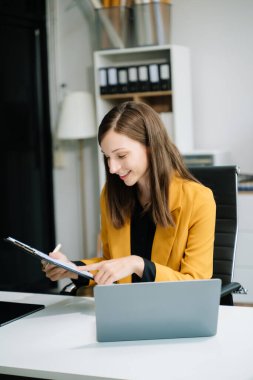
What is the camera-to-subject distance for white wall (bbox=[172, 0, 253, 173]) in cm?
407

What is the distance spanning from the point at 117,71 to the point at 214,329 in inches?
115

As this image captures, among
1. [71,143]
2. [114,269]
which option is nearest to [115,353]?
[114,269]

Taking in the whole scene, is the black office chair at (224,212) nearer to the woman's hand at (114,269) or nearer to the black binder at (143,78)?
the woman's hand at (114,269)

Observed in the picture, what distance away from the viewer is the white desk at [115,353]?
4.06 feet

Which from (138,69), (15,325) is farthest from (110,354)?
(138,69)

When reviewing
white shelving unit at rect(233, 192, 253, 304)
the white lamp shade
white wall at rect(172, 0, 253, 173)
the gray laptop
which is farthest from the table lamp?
the gray laptop

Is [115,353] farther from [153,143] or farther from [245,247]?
[245,247]

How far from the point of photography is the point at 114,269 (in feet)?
5.24

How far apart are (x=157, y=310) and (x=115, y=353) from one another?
5.5 inches

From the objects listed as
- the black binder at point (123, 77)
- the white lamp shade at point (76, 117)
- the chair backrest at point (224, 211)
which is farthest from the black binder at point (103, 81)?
the chair backrest at point (224, 211)

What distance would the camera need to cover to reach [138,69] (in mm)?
4031

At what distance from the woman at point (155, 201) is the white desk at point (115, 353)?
0.81 ft

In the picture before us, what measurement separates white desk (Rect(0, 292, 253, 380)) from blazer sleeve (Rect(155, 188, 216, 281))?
226mm

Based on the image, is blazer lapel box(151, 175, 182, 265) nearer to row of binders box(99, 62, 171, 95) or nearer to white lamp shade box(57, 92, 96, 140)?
row of binders box(99, 62, 171, 95)
